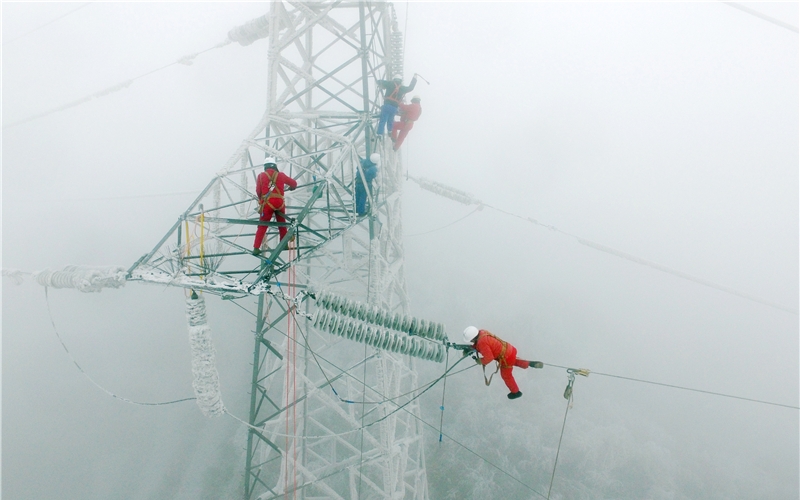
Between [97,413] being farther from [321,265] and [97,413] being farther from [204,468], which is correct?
[321,265]

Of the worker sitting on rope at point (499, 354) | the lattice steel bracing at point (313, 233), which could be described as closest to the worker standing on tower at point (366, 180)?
the lattice steel bracing at point (313, 233)

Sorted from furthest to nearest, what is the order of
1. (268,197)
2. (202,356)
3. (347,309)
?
(268,197)
(202,356)
(347,309)

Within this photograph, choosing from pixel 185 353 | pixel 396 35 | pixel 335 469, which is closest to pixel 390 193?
pixel 396 35

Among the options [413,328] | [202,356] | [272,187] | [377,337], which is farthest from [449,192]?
[202,356]

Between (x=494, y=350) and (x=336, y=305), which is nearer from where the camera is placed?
(x=336, y=305)

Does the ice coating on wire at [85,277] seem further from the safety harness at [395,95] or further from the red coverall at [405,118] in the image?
the red coverall at [405,118]

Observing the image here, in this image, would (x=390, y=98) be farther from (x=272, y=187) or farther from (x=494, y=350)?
(x=494, y=350)

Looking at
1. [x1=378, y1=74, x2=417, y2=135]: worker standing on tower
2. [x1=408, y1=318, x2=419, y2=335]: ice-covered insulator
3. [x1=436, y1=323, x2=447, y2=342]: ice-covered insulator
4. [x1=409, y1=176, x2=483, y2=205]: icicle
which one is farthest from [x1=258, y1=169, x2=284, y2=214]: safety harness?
[x1=409, y1=176, x2=483, y2=205]: icicle
